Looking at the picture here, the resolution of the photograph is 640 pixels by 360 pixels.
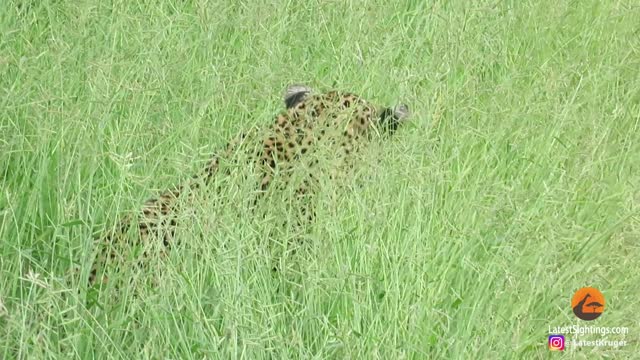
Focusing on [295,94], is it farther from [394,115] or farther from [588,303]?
[588,303]

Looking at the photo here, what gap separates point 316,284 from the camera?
2.54 meters

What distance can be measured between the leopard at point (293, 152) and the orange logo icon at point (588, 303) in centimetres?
67

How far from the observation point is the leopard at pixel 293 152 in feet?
9.23

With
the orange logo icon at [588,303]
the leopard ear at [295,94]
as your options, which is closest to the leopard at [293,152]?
the leopard ear at [295,94]

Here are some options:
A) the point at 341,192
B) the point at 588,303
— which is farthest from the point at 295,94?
the point at 588,303

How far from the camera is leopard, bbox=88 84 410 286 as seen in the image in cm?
281

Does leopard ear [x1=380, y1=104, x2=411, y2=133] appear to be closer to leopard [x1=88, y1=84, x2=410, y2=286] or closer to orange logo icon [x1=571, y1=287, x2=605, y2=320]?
leopard [x1=88, y1=84, x2=410, y2=286]

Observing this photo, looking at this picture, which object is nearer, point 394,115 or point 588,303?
point 588,303

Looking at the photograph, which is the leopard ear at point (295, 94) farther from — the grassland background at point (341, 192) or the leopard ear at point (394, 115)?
the leopard ear at point (394, 115)

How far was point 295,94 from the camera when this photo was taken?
344 centimetres

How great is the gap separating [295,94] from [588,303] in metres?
1.14

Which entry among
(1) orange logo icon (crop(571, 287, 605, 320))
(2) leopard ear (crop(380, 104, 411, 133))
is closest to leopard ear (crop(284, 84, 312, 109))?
→ (2) leopard ear (crop(380, 104, 411, 133))

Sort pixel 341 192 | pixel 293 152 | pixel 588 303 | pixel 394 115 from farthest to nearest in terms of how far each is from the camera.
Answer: pixel 394 115
pixel 293 152
pixel 341 192
pixel 588 303

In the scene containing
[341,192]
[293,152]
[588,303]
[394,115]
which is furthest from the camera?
[394,115]
